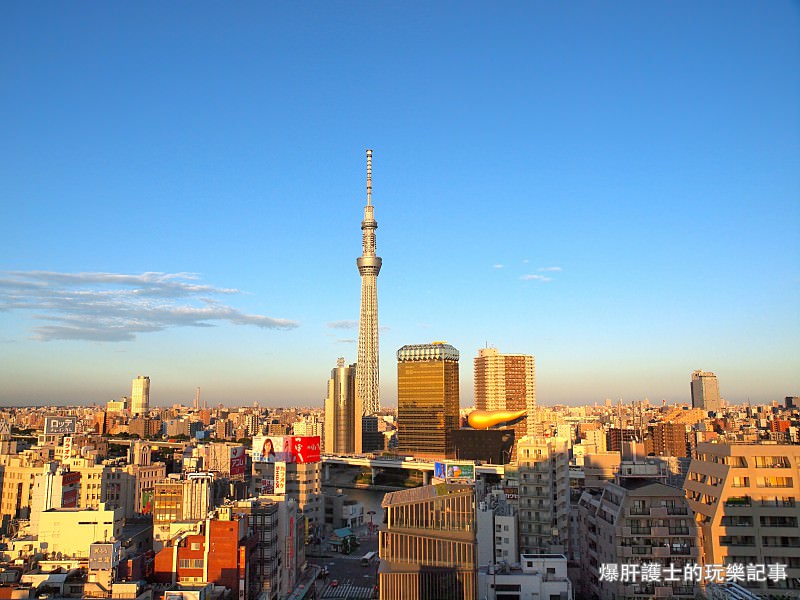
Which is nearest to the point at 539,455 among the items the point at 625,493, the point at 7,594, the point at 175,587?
the point at 625,493

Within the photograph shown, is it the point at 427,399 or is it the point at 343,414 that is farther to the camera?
the point at 343,414

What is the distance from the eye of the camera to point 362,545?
32.2 metres

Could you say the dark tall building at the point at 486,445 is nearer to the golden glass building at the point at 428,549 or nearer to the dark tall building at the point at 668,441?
the dark tall building at the point at 668,441

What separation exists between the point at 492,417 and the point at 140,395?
72961mm

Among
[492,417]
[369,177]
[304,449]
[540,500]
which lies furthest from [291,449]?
[369,177]

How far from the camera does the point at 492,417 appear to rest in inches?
2908

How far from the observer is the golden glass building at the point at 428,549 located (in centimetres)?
1533

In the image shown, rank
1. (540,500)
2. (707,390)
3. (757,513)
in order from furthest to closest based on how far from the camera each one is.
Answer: (707,390) < (540,500) < (757,513)

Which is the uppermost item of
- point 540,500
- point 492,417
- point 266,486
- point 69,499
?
point 492,417

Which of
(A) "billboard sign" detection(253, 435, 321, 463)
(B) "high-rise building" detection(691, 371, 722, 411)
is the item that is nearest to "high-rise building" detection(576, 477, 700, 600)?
(A) "billboard sign" detection(253, 435, 321, 463)

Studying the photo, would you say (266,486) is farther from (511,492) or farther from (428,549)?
(428,549)

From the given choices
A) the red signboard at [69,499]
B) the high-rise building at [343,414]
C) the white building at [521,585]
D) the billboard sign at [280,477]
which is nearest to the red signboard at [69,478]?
the red signboard at [69,499]

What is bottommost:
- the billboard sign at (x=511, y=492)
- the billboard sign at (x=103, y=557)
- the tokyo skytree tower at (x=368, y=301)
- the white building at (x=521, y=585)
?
the white building at (x=521, y=585)

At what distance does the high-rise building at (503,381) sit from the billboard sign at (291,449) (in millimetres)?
64161
